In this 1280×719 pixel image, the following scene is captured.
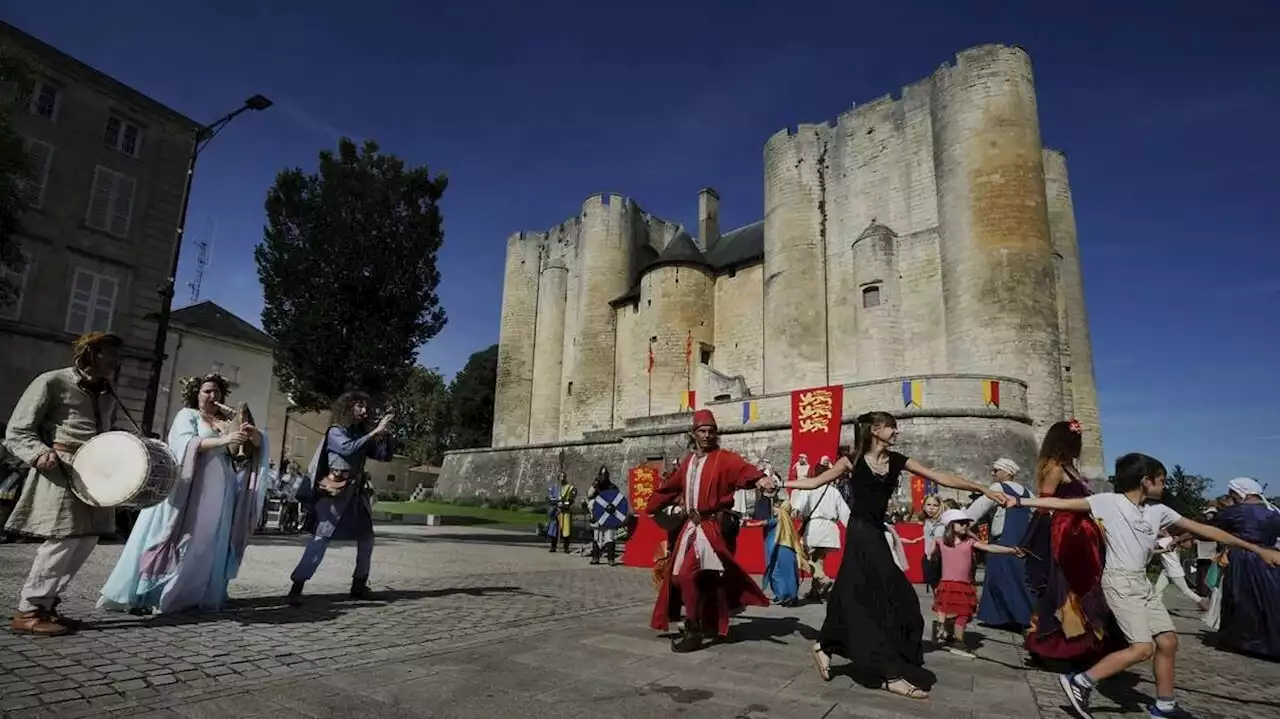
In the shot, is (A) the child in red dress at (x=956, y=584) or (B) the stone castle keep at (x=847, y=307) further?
(B) the stone castle keep at (x=847, y=307)

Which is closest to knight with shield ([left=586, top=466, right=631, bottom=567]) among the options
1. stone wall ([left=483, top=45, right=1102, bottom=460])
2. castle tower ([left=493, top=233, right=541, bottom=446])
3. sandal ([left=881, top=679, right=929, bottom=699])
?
sandal ([left=881, top=679, right=929, bottom=699])

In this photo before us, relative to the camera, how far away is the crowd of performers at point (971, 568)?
364cm

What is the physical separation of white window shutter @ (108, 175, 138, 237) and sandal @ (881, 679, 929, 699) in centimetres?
2439

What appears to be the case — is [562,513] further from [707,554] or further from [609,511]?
[707,554]

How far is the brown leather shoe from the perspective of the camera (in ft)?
13.0

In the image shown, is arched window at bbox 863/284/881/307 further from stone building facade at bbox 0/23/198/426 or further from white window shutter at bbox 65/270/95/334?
white window shutter at bbox 65/270/95/334

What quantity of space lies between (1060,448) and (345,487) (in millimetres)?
5810

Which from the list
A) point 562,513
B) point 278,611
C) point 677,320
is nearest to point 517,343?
point 677,320

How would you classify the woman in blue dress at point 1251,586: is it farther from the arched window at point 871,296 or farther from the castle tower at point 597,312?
the castle tower at point 597,312

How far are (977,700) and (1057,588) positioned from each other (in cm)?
132

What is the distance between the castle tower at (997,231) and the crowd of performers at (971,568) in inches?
653

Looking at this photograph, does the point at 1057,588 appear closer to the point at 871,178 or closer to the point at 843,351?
the point at 843,351

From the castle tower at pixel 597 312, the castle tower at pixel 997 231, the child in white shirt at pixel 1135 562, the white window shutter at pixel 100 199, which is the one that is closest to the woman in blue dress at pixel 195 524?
the child in white shirt at pixel 1135 562

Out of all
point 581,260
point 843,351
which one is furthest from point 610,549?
point 581,260
